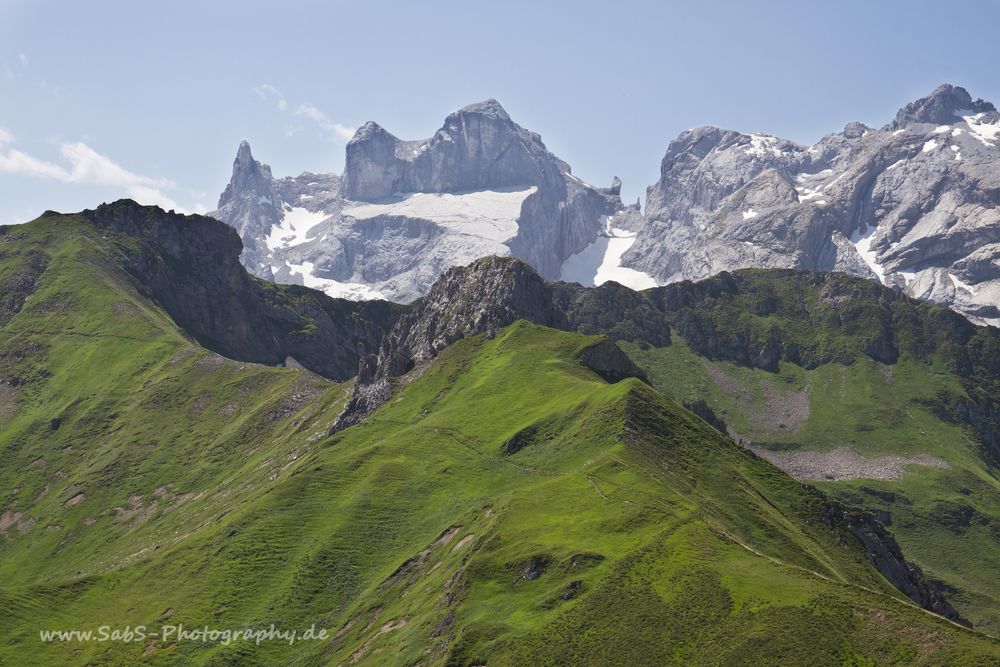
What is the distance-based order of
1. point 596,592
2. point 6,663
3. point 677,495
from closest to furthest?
point 596,592, point 677,495, point 6,663

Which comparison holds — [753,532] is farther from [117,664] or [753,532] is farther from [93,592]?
[93,592]

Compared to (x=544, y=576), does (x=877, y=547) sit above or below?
→ below

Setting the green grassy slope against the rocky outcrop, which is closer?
the green grassy slope

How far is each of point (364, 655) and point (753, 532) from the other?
61658 millimetres

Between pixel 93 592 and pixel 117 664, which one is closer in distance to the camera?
pixel 117 664

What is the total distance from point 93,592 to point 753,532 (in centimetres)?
11628

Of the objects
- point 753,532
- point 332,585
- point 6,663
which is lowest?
point 6,663

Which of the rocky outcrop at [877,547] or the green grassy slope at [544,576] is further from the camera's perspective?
the rocky outcrop at [877,547]

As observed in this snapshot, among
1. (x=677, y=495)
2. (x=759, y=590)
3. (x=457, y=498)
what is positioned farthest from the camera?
(x=457, y=498)

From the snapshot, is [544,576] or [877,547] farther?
[877,547]

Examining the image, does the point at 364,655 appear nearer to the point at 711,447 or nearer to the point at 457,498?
the point at 457,498

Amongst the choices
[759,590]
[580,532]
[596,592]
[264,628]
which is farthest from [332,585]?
[759,590]

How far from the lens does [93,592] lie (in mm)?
188500

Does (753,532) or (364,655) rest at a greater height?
(753,532)
